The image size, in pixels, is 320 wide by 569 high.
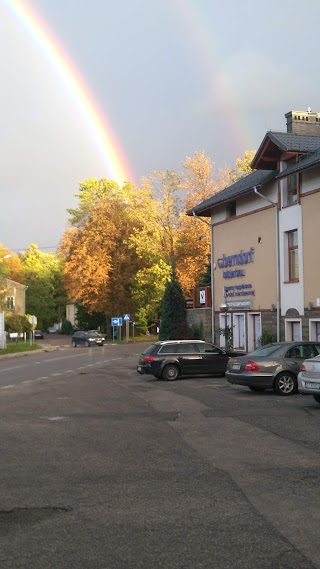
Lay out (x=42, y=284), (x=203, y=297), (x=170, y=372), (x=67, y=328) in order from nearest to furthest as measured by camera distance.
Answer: (x=170, y=372) < (x=203, y=297) < (x=67, y=328) < (x=42, y=284)

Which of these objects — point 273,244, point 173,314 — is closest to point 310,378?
point 273,244

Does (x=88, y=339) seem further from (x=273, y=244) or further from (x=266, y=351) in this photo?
(x=266, y=351)

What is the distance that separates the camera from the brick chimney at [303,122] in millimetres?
34469

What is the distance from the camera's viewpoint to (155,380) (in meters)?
23.7

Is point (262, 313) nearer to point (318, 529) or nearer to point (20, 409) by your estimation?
point (20, 409)

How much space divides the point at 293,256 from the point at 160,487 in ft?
73.3

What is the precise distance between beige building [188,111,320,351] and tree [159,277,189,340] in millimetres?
5577

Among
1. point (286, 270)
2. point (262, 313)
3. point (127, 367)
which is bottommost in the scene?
point (127, 367)

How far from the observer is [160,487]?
7.05 metres

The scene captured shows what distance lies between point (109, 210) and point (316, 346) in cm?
5125

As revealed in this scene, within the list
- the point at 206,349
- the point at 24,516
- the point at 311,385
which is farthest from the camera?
the point at 206,349

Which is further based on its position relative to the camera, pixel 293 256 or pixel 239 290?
pixel 239 290

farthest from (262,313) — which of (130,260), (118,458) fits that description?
(130,260)

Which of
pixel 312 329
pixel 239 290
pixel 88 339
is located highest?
pixel 239 290
